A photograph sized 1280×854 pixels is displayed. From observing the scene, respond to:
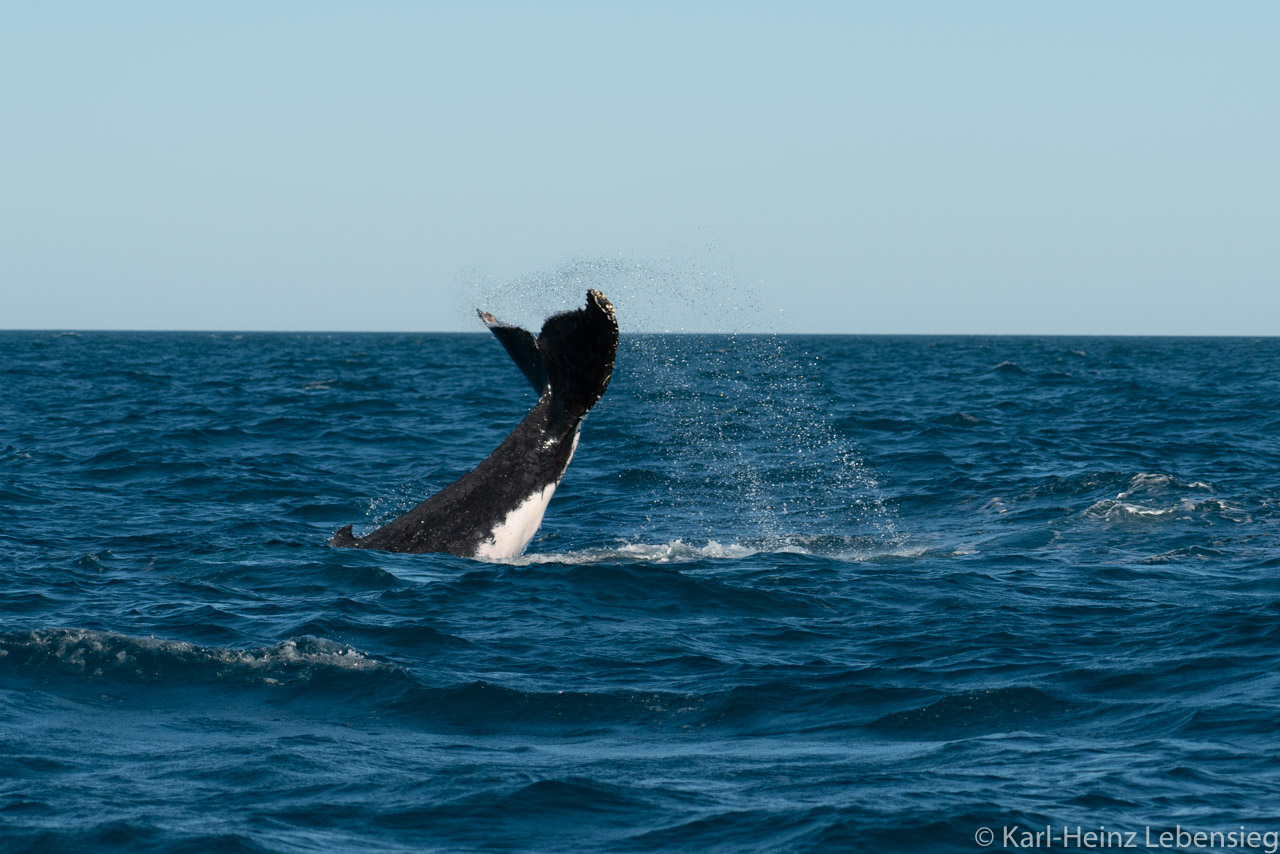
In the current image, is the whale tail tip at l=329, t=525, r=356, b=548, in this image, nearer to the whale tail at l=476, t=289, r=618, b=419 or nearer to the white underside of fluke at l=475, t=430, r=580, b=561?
the white underside of fluke at l=475, t=430, r=580, b=561

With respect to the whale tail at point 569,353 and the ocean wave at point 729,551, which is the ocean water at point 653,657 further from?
the whale tail at point 569,353

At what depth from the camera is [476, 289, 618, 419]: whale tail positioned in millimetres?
11680

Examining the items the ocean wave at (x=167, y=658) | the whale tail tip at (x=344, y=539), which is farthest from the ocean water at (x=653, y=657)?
the whale tail tip at (x=344, y=539)

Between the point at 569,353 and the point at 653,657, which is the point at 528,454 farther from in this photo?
the point at 653,657

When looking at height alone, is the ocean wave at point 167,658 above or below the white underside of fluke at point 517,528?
below

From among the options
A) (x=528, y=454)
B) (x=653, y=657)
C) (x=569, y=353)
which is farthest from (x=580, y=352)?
(x=653, y=657)

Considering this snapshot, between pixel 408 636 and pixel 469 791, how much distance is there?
370 cm

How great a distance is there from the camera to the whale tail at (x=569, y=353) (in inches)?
460

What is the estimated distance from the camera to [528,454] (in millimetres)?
12594

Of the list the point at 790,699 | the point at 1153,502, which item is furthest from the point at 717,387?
the point at 790,699

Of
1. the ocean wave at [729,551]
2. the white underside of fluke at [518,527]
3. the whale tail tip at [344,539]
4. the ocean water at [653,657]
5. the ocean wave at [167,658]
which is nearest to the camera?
the ocean water at [653,657]

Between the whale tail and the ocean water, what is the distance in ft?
5.91

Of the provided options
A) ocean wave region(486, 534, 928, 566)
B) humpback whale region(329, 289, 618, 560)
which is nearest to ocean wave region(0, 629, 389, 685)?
humpback whale region(329, 289, 618, 560)

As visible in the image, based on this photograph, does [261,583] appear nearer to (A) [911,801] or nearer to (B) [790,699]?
(B) [790,699]
